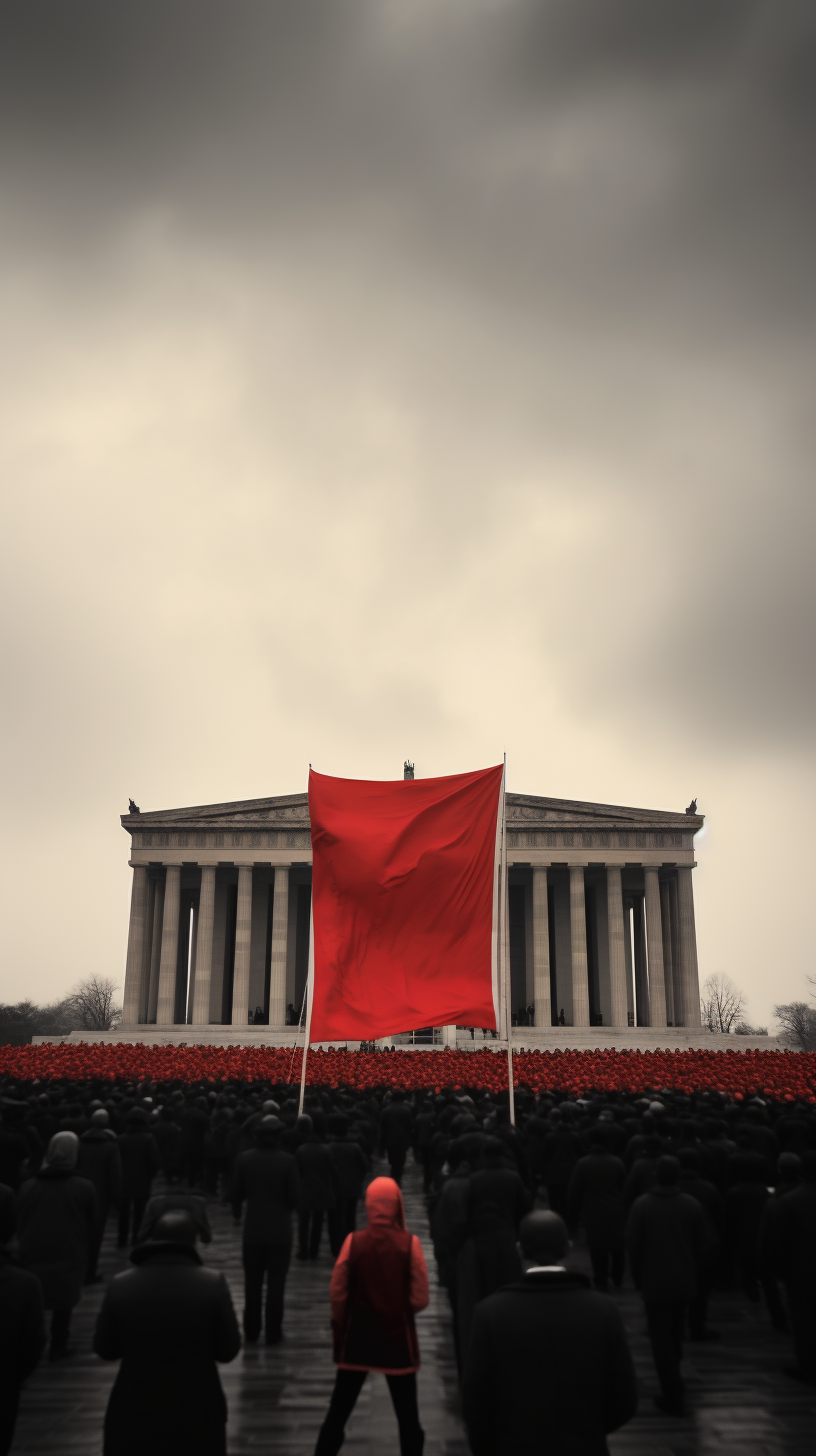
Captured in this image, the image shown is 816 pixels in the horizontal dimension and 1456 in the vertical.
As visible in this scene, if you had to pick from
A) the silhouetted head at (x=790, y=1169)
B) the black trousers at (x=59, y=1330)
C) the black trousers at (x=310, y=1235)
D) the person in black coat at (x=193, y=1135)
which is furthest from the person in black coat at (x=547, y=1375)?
the person in black coat at (x=193, y=1135)

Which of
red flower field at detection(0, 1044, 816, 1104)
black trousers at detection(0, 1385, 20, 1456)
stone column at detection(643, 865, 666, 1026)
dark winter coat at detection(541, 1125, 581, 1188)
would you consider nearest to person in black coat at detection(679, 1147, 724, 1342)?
dark winter coat at detection(541, 1125, 581, 1188)

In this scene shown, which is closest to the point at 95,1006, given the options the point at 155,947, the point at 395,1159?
the point at 155,947

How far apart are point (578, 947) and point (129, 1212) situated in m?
46.3

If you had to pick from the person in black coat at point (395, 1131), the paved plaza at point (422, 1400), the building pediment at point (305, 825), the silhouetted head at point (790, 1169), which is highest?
the building pediment at point (305, 825)

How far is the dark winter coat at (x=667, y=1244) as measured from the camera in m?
8.49

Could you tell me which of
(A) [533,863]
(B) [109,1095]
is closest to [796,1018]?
(A) [533,863]

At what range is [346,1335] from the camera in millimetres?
6379

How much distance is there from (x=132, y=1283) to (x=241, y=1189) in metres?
5.23

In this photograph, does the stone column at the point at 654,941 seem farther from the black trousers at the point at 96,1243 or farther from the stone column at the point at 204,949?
the black trousers at the point at 96,1243

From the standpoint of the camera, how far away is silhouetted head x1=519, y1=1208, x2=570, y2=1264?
489cm

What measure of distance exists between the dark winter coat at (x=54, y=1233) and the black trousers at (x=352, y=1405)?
11.0 feet

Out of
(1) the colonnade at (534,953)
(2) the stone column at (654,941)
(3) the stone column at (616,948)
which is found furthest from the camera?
(2) the stone column at (654,941)

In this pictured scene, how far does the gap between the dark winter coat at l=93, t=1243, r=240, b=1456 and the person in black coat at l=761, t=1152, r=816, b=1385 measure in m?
5.48

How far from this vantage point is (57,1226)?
8.96m
